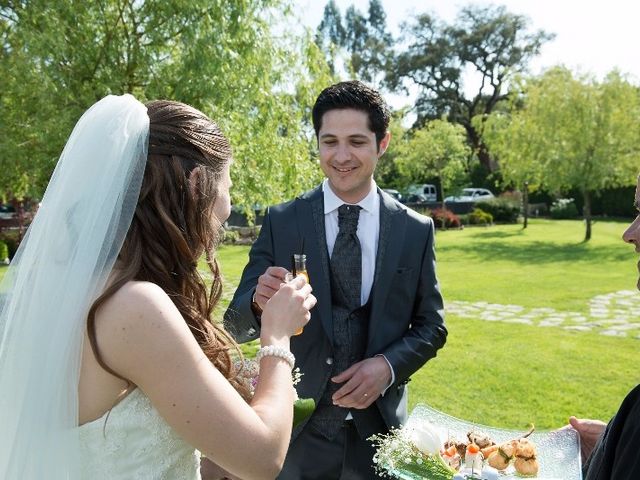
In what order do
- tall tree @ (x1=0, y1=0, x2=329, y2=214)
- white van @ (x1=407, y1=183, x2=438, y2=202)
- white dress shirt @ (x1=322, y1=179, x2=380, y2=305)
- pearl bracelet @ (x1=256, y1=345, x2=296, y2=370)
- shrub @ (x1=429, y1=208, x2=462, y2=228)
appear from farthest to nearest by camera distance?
white van @ (x1=407, y1=183, x2=438, y2=202) < shrub @ (x1=429, y1=208, x2=462, y2=228) < tall tree @ (x1=0, y1=0, x2=329, y2=214) < white dress shirt @ (x1=322, y1=179, x2=380, y2=305) < pearl bracelet @ (x1=256, y1=345, x2=296, y2=370)

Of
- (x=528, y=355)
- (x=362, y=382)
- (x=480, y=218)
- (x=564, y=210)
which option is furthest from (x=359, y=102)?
(x=564, y=210)

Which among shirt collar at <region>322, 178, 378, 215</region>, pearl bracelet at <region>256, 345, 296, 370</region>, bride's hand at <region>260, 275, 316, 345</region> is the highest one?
shirt collar at <region>322, 178, 378, 215</region>

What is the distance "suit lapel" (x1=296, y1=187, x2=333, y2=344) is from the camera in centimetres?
307

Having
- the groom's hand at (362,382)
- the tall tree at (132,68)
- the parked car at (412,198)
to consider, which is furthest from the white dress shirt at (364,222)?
the parked car at (412,198)

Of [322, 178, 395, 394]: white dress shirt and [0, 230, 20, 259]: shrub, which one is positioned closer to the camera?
[322, 178, 395, 394]: white dress shirt

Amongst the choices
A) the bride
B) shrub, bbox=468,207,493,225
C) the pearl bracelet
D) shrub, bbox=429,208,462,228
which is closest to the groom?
the pearl bracelet

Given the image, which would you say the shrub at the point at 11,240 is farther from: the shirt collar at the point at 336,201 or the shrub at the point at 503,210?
the shrub at the point at 503,210

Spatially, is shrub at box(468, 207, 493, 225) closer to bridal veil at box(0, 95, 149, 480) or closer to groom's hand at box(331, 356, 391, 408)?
groom's hand at box(331, 356, 391, 408)

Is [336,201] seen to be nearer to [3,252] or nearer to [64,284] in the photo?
[64,284]

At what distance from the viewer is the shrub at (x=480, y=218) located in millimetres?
33906

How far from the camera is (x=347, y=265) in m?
3.20

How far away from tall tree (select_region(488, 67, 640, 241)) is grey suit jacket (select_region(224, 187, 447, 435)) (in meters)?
23.4

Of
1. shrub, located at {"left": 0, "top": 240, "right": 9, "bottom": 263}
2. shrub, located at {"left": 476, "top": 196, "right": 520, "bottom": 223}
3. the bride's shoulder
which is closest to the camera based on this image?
the bride's shoulder

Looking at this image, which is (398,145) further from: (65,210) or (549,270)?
(65,210)
